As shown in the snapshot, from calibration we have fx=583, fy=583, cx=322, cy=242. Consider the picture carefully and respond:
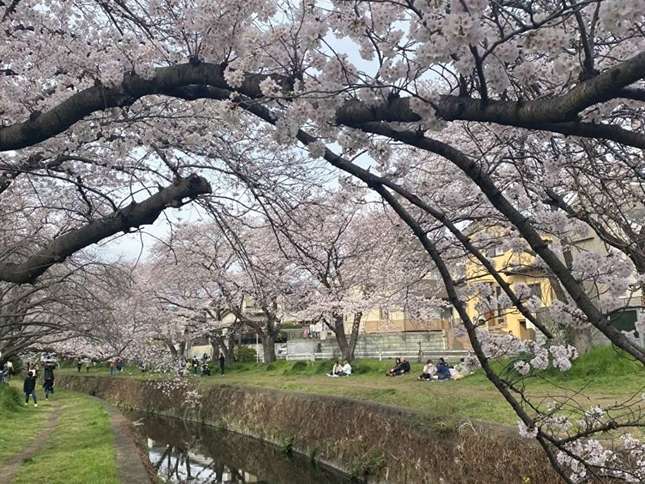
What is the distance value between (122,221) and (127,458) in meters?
7.07

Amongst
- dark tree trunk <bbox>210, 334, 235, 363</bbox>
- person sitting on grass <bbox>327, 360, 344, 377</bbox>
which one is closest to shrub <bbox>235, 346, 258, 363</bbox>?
dark tree trunk <bbox>210, 334, 235, 363</bbox>

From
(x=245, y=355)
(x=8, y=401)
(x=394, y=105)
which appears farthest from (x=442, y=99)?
(x=245, y=355)

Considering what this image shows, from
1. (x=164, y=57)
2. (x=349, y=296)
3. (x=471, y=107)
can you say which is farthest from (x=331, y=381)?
(x=471, y=107)

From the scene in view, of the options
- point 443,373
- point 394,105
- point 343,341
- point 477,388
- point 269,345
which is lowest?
point 477,388

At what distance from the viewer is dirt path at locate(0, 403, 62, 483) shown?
31.3 feet

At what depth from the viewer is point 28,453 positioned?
11.7m

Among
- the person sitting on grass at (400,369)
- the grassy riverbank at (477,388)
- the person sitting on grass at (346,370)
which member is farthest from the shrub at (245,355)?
the person sitting on grass at (400,369)

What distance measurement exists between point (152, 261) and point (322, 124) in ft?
99.0

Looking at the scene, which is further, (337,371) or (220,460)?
(337,371)

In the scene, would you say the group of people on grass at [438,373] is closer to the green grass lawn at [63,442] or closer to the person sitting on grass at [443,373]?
the person sitting on grass at [443,373]

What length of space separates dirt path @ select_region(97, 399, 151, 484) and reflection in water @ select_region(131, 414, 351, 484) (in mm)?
1213

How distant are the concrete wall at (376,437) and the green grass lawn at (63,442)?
160 inches

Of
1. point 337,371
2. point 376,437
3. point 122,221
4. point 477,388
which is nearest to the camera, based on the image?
point 122,221

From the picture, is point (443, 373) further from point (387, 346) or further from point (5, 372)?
point (5, 372)
